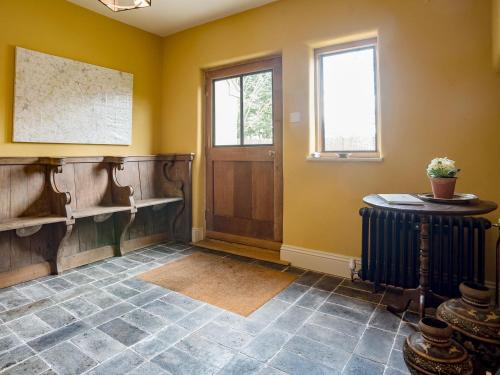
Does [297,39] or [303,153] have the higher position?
[297,39]

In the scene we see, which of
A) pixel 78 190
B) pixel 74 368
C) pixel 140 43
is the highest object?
pixel 140 43

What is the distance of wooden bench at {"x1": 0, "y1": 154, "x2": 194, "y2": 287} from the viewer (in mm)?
2701

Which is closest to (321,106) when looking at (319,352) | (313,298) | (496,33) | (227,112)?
(227,112)

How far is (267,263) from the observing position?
319cm

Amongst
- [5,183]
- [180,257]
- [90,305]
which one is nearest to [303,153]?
[180,257]

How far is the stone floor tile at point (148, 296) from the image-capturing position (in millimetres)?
2324

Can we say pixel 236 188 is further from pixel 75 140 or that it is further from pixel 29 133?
pixel 29 133

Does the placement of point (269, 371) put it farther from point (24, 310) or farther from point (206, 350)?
point (24, 310)

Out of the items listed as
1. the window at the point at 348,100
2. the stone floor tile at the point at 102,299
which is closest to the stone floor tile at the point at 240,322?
the stone floor tile at the point at 102,299

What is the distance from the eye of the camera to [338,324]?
6.61ft

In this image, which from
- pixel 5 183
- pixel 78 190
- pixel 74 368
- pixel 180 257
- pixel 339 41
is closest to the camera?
pixel 74 368

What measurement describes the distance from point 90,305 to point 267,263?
1.60 m

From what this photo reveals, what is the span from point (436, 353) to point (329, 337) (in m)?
0.72

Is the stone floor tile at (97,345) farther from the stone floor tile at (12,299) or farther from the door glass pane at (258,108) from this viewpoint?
the door glass pane at (258,108)
